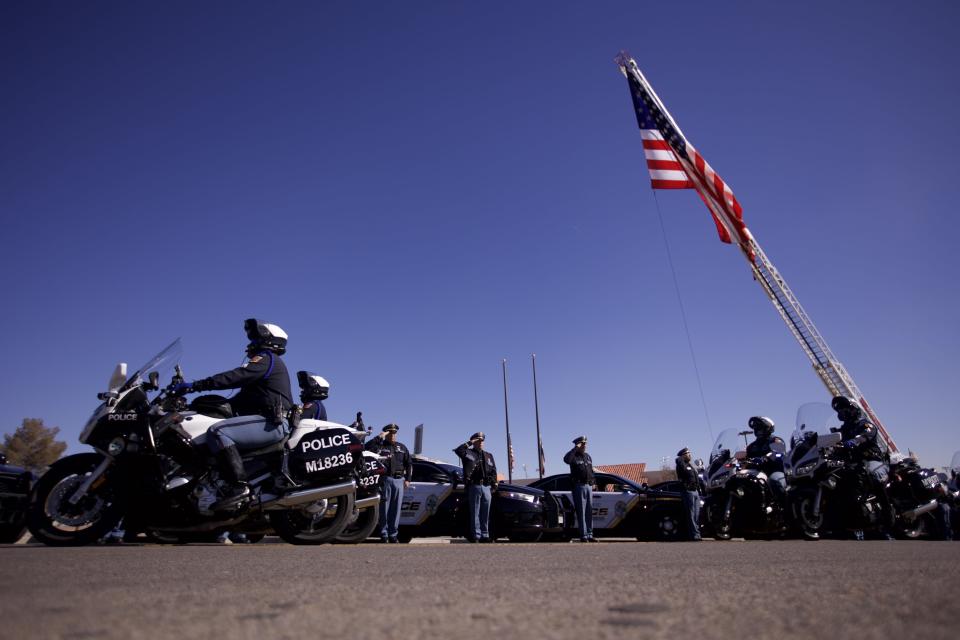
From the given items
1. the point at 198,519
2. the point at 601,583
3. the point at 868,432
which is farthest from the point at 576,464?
the point at 601,583

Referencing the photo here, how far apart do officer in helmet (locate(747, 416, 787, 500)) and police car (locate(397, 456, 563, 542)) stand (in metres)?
3.51

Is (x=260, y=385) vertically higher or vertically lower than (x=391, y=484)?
higher

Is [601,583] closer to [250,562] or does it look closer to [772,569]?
[772,569]

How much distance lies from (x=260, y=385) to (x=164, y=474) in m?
1.08

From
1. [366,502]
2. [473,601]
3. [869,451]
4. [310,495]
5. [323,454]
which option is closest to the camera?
[473,601]

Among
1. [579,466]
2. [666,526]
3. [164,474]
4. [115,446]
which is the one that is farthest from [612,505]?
[115,446]

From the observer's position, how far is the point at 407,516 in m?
10.5

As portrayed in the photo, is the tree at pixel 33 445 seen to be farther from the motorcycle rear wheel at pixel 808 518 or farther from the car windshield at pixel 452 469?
the motorcycle rear wheel at pixel 808 518

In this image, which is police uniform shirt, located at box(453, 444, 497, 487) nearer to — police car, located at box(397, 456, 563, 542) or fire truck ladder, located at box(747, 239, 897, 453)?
police car, located at box(397, 456, 563, 542)

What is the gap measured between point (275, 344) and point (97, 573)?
11.0 feet

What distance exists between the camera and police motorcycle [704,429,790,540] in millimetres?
9516

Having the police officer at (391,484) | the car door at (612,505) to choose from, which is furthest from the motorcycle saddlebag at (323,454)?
the car door at (612,505)

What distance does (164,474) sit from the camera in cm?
532

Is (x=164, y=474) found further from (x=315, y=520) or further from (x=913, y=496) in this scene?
(x=913, y=496)
